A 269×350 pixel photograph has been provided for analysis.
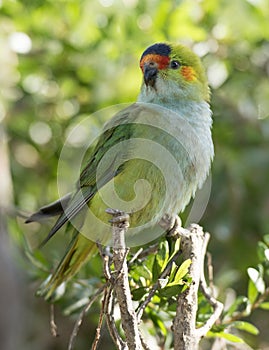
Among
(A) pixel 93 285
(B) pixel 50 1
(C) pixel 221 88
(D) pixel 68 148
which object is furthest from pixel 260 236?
(B) pixel 50 1

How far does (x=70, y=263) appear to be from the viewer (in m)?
2.14

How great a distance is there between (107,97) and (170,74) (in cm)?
100

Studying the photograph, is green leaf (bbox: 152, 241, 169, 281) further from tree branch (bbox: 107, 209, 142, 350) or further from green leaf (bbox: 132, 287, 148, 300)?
tree branch (bbox: 107, 209, 142, 350)

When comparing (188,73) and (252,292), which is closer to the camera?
(252,292)

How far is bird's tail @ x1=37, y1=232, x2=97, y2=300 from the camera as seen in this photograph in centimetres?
210

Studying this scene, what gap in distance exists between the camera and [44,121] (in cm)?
341

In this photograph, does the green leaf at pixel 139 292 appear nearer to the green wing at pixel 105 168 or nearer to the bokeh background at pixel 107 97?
the green wing at pixel 105 168

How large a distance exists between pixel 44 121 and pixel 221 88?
872 millimetres

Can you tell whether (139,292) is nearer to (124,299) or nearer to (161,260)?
(161,260)

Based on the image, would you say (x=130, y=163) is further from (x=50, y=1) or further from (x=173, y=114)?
(x=50, y=1)

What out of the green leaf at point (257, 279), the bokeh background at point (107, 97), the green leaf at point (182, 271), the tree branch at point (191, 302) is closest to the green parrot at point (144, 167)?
the tree branch at point (191, 302)

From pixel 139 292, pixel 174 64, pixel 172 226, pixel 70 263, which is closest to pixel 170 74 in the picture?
pixel 174 64

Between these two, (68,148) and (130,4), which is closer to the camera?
(130,4)

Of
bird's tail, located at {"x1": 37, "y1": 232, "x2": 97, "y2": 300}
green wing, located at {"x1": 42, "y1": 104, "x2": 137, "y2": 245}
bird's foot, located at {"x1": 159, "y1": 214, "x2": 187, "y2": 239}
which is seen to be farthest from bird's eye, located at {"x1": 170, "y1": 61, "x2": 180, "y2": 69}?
bird's tail, located at {"x1": 37, "y1": 232, "x2": 97, "y2": 300}
